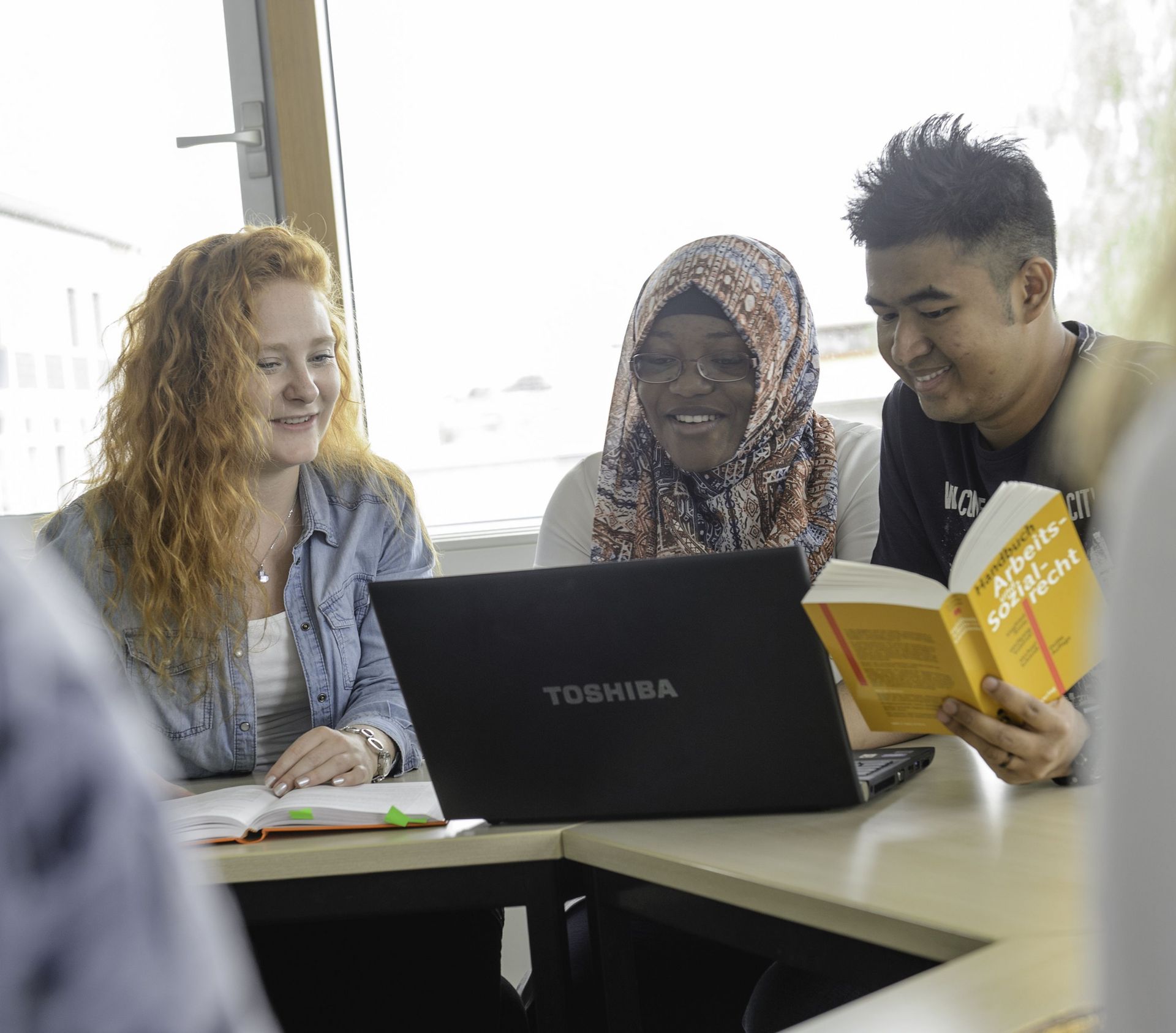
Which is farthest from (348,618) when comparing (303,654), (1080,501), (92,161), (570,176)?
(92,161)

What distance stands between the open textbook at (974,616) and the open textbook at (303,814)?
464mm

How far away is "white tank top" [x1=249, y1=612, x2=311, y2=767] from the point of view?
1757mm

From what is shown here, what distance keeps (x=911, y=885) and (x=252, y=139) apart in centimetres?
231

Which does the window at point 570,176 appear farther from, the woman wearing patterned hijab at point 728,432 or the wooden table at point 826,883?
the wooden table at point 826,883

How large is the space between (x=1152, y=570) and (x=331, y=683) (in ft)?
5.23

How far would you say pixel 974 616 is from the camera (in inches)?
38.7

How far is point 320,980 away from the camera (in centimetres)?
145

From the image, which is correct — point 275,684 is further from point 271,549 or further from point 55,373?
point 55,373

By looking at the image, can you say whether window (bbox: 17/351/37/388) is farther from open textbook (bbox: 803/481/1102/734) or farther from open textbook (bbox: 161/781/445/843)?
open textbook (bbox: 803/481/1102/734)

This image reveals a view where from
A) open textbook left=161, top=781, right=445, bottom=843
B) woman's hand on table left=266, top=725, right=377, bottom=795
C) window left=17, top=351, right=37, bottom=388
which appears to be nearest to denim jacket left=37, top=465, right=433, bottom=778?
woman's hand on table left=266, top=725, right=377, bottom=795

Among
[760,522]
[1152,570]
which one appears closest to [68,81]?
[760,522]

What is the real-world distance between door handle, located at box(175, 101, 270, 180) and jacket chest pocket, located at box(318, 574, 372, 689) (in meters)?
1.27

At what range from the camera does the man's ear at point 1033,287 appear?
161cm

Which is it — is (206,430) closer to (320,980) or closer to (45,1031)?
(320,980)
